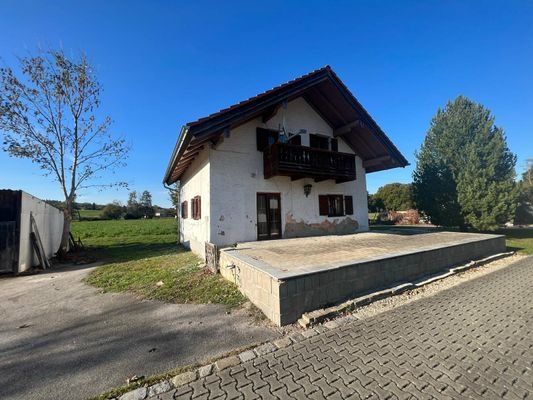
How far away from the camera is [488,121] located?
15.3 meters

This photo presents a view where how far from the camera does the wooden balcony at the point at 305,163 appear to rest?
8828mm

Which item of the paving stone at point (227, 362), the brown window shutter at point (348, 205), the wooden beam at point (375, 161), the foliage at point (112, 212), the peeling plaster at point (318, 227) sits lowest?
the paving stone at point (227, 362)

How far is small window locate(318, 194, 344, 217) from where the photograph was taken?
36.4ft

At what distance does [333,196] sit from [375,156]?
131 inches

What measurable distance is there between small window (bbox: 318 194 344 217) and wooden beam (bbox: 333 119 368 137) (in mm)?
3098

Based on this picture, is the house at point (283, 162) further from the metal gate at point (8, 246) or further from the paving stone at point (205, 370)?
the metal gate at point (8, 246)

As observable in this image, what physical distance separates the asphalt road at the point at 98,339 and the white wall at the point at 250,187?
3.85 meters

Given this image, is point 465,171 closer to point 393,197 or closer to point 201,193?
point 201,193

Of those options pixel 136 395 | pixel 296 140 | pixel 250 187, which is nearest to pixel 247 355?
pixel 136 395

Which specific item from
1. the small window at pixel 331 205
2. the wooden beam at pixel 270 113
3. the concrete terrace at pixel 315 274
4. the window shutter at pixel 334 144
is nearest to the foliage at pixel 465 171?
the small window at pixel 331 205

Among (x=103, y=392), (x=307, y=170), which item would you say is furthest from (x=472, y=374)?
(x=307, y=170)

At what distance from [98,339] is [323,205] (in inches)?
370

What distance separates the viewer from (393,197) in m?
39.9

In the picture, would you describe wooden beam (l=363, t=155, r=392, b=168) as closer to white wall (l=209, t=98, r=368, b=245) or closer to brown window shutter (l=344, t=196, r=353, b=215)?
brown window shutter (l=344, t=196, r=353, b=215)
